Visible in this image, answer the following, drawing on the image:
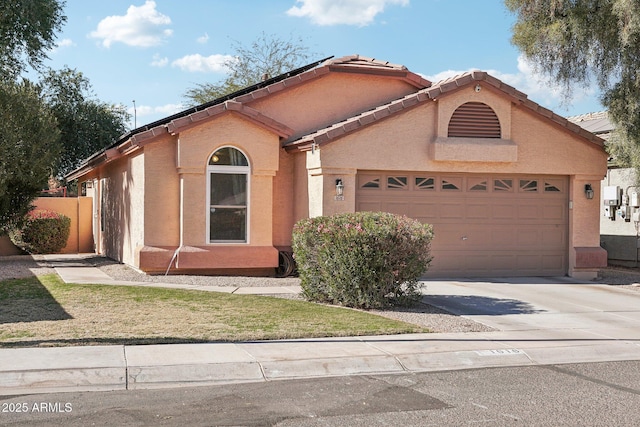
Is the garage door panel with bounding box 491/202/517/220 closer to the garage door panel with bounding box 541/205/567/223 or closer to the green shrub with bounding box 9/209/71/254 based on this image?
the garage door panel with bounding box 541/205/567/223

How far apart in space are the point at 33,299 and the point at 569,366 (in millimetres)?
8369

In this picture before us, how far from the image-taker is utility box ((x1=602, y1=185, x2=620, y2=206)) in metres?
21.0

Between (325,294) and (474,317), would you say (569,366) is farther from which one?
(325,294)

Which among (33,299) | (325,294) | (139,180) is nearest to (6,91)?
(139,180)

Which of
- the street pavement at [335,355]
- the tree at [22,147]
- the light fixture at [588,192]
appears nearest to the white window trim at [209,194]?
the tree at [22,147]

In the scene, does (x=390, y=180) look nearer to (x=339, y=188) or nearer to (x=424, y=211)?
(x=424, y=211)

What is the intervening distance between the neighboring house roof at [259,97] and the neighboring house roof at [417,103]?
116cm

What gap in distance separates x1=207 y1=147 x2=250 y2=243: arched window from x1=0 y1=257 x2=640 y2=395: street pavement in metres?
5.88

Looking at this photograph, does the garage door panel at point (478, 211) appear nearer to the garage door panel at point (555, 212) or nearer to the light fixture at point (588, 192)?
the garage door panel at point (555, 212)

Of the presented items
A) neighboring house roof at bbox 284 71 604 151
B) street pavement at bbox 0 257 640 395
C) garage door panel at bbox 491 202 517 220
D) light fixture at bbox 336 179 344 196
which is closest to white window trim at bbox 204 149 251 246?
neighboring house roof at bbox 284 71 604 151

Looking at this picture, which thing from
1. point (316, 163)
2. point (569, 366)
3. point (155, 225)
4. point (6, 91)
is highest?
point (6, 91)

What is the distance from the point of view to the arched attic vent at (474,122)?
1691 cm

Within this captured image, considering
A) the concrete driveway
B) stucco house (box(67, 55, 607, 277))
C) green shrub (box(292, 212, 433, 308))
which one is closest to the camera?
the concrete driveway

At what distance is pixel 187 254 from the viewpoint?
1630cm
